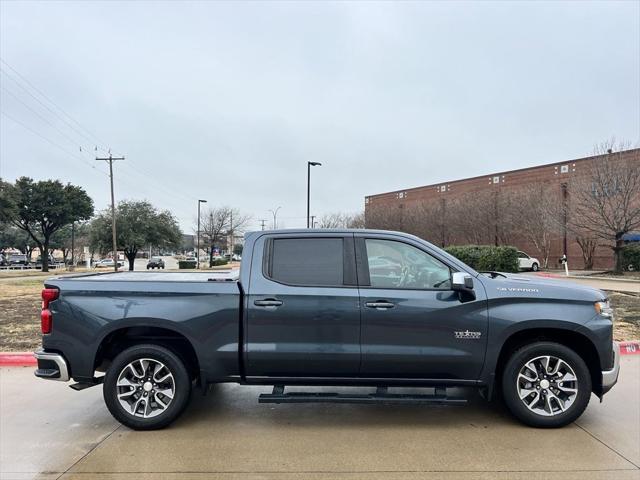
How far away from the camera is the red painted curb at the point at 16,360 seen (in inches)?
273

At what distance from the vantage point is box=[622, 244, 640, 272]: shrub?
27.9m

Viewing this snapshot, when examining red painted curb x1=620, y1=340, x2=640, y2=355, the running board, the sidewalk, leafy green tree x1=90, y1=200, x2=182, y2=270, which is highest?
leafy green tree x1=90, y1=200, x2=182, y2=270

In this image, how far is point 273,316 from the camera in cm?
438

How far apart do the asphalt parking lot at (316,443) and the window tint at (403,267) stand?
4.50 ft

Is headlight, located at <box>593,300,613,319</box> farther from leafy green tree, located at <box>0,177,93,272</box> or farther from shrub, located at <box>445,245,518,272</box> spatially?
leafy green tree, located at <box>0,177,93,272</box>

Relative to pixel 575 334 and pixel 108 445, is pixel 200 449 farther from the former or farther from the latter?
pixel 575 334

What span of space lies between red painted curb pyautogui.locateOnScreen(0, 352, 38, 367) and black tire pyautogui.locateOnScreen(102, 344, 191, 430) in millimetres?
3351

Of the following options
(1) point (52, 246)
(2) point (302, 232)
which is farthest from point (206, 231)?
(2) point (302, 232)

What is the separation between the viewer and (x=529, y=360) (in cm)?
440

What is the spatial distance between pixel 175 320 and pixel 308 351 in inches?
49.6

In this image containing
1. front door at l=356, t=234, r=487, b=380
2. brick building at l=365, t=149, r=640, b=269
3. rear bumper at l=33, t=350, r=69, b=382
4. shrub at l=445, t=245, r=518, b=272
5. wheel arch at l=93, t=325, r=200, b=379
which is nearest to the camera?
front door at l=356, t=234, r=487, b=380

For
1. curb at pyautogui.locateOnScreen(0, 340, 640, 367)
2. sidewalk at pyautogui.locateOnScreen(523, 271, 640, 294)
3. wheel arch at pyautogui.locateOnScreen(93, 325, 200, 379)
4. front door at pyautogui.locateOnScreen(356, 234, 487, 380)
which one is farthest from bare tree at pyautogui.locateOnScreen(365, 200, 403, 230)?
wheel arch at pyautogui.locateOnScreen(93, 325, 200, 379)

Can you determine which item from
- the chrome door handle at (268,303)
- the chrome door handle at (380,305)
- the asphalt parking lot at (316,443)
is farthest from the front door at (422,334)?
the chrome door handle at (268,303)

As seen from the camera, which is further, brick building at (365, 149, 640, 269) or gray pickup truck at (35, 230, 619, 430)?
brick building at (365, 149, 640, 269)
